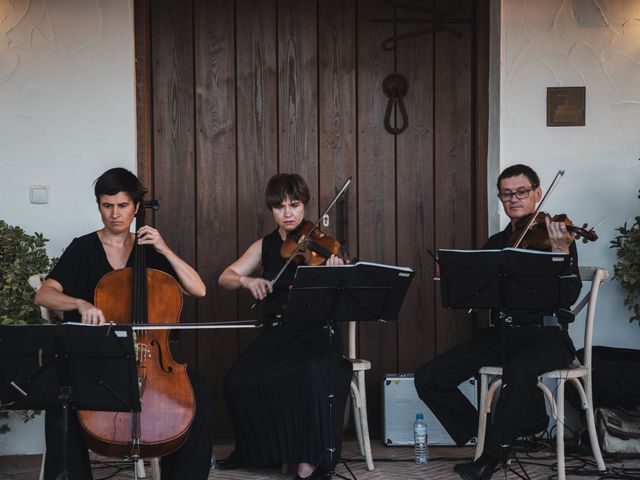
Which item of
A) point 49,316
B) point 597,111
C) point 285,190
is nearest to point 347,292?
point 285,190

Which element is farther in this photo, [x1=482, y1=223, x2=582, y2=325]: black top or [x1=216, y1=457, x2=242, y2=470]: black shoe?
[x1=216, y1=457, x2=242, y2=470]: black shoe

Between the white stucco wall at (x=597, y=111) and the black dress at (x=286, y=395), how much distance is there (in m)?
1.32

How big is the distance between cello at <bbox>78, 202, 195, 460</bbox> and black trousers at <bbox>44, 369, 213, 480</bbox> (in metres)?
0.12

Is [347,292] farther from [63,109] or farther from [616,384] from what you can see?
[63,109]

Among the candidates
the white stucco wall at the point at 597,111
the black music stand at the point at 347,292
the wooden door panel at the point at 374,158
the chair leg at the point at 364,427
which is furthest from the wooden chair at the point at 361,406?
the white stucco wall at the point at 597,111

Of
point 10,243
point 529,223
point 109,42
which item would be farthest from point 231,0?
point 529,223

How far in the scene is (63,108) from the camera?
426 centimetres

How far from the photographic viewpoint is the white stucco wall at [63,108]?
167 inches

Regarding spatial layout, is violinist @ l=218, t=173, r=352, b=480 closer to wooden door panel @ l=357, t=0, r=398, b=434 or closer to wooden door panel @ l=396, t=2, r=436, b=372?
wooden door panel @ l=357, t=0, r=398, b=434

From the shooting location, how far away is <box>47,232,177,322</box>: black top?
3.42 m

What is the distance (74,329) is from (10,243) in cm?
143

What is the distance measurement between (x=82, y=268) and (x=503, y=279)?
1.59 metres

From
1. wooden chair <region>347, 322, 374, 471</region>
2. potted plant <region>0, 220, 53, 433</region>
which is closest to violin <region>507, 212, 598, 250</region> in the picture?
wooden chair <region>347, 322, 374, 471</region>

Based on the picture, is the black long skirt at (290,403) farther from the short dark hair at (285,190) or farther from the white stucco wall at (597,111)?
the white stucco wall at (597,111)
